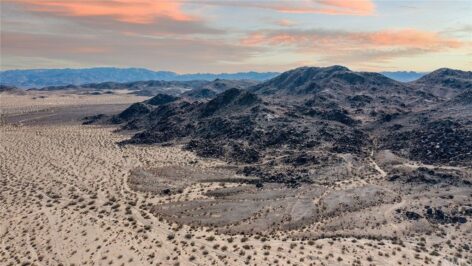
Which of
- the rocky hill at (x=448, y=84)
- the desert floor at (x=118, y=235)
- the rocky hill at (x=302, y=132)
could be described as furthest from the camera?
the rocky hill at (x=448, y=84)

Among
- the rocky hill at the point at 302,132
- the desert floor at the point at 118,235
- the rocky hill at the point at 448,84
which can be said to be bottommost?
the desert floor at the point at 118,235

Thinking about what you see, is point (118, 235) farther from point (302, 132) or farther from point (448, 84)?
point (448, 84)

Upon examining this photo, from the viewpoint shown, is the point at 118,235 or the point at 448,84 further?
the point at 448,84

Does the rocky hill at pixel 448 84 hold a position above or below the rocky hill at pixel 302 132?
above

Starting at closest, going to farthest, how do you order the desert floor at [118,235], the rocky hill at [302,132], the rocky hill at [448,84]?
the desert floor at [118,235] → the rocky hill at [302,132] → the rocky hill at [448,84]

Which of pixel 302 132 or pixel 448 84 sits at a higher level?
pixel 448 84

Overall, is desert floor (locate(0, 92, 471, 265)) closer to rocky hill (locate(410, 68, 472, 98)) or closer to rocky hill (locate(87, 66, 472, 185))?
rocky hill (locate(87, 66, 472, 185))

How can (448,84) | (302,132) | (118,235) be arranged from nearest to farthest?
(118,235)
(302,132)
(448,84)

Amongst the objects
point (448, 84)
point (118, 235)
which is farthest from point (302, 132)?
point (448, 84)

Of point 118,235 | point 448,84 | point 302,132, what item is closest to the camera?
point 118,235

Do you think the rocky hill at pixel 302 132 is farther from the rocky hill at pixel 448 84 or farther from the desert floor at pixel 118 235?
the rocky hill at pixel 448 84

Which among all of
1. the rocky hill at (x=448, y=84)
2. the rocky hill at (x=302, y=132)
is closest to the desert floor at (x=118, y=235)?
the rocky hill at (x=302, y=132)
